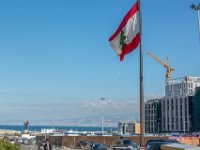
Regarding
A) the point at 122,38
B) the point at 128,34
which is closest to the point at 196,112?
the point at 122,38

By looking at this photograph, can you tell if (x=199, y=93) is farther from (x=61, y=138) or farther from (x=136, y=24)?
(x=136, y=24)

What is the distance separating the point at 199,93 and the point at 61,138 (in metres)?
126

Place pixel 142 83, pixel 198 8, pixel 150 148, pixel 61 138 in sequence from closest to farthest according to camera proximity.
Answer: pixel 142 83 → pixel 150 148 → pixel 198 8 → pixel 61 138

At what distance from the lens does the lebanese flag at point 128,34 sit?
1603 centimetres

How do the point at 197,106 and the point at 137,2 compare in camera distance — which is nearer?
Result: the point at 137,2

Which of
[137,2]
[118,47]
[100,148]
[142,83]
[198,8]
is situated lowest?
[100,148]

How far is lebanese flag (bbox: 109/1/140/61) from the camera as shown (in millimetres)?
16031

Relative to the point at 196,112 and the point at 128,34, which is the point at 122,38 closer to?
the point at 128,34

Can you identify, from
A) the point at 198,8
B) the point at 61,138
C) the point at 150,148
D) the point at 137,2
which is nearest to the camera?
the point at 137,2

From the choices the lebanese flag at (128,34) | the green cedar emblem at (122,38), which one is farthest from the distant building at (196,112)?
the green cedar emblem at (122,38)

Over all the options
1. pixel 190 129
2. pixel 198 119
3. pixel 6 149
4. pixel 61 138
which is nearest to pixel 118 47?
pixel 6 149

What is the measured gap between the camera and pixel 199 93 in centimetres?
18538

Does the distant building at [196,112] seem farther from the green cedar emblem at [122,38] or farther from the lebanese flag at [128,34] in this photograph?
the green cedar emblem at [122,38]

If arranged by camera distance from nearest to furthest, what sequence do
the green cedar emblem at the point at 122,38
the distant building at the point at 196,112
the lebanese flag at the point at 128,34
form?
the lebanese flag at the point at 128,34, the green cedar emblem at the point at 122,38, the distant building at the point at 196,112
